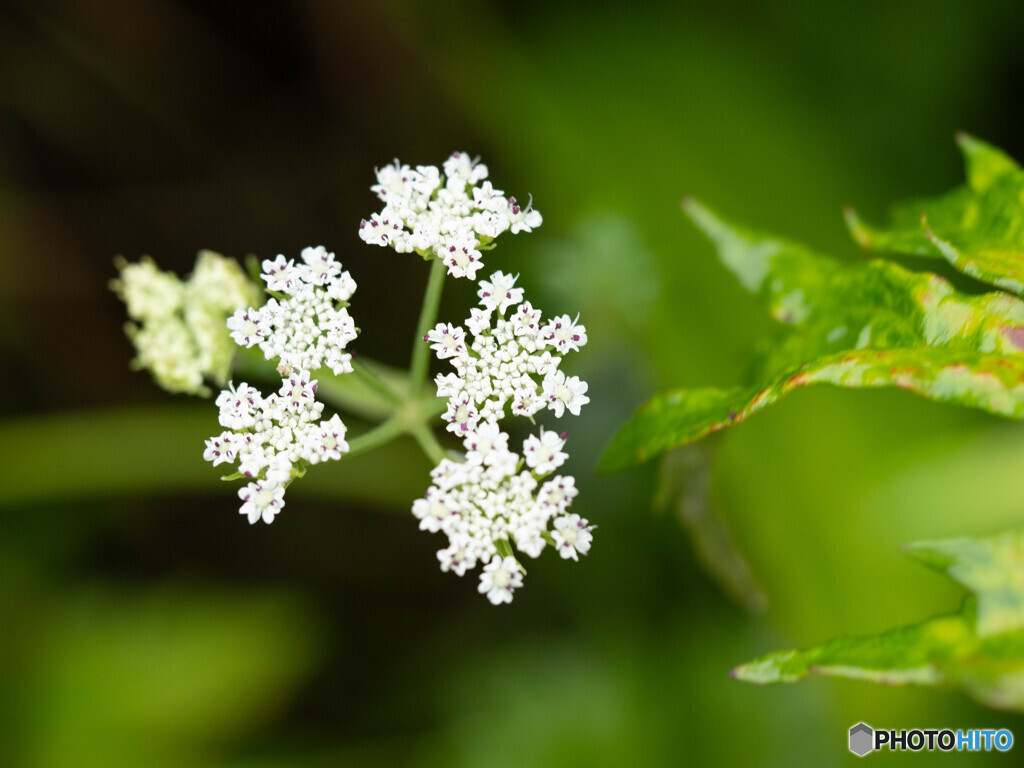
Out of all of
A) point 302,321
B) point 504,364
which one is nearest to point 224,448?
point 302,321

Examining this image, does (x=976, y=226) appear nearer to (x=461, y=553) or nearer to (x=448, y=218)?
(x=448, y=218)

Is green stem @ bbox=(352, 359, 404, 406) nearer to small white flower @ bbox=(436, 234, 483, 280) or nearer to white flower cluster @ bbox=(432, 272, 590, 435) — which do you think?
white flower cluster @ bbox=(432, 272, 590, 435)

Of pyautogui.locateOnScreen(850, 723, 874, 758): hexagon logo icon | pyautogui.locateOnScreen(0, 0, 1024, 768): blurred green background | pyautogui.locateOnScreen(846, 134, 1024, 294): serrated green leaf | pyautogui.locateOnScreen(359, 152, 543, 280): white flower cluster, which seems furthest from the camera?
pyautogui.locateOnScreen(0, 0, 1024, 768): blurred green background

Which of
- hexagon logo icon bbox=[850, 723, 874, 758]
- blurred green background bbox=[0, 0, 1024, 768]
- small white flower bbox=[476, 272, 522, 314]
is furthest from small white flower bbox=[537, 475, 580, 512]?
hexagon logo icon bbox=[850, 723, 874, 758]

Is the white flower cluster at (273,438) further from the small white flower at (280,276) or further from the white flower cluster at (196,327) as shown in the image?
the white flower cluster at (196,327)

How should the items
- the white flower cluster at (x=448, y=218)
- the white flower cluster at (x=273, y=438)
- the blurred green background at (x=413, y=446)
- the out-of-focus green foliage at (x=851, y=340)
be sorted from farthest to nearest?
1. the blurred green background at (x=413, y=446)
2. the white flower cluster at (x=448, y=218)
3. the white flower cluster at (x=273, y=438)
4. the out-of-focus green foliage at (x=851, y=340)

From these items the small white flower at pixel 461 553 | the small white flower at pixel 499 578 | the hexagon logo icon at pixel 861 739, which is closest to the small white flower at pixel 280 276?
the small white flower at pixel 461 553
